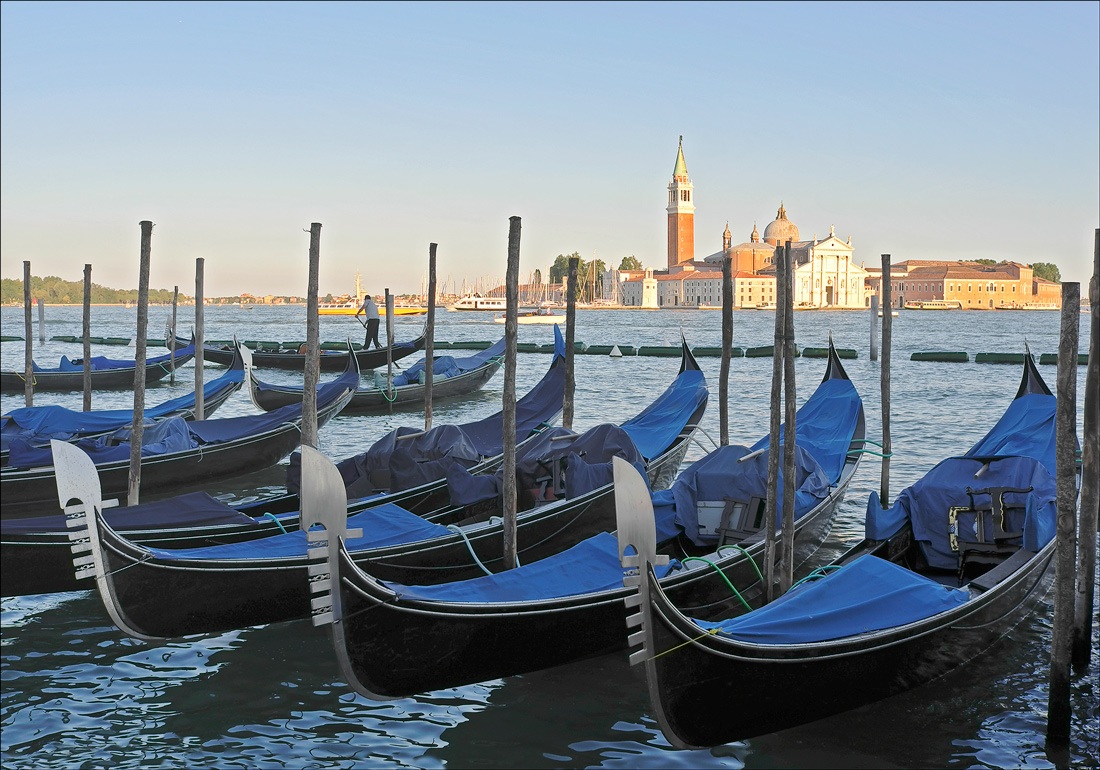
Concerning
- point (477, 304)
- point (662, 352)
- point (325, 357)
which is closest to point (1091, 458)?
point (325, 357)

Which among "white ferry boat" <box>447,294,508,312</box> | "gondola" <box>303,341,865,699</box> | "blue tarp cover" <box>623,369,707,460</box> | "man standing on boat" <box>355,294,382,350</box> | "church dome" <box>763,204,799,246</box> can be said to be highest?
"church dome" <box>763,204,799,246</box>

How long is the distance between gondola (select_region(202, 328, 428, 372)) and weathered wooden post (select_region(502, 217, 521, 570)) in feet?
27.3

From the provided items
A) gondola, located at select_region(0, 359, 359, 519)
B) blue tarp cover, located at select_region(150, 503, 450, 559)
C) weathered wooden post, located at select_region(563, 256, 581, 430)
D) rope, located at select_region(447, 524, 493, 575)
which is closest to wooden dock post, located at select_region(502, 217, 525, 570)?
rope, located at select_region(447, 524, 493, 575)

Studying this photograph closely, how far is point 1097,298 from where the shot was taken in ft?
9.11

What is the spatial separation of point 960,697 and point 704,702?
3.64 ft

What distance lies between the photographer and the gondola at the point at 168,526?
11.5 feet

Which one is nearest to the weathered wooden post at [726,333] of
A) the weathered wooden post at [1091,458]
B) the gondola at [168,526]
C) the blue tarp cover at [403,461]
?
the blue tarp cover at [403,461]

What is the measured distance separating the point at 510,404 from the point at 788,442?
1.18 meters

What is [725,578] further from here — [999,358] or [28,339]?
[999,358]

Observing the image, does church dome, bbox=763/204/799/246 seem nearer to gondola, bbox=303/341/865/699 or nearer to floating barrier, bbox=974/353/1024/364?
floating barrier, bbox=974/353/1024/364

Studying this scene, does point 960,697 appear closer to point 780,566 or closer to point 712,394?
point 780,566

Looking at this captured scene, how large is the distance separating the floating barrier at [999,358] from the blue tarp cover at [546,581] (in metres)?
16.9

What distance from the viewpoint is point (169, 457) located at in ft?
18.8

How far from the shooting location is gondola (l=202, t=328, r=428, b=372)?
12.9 m
